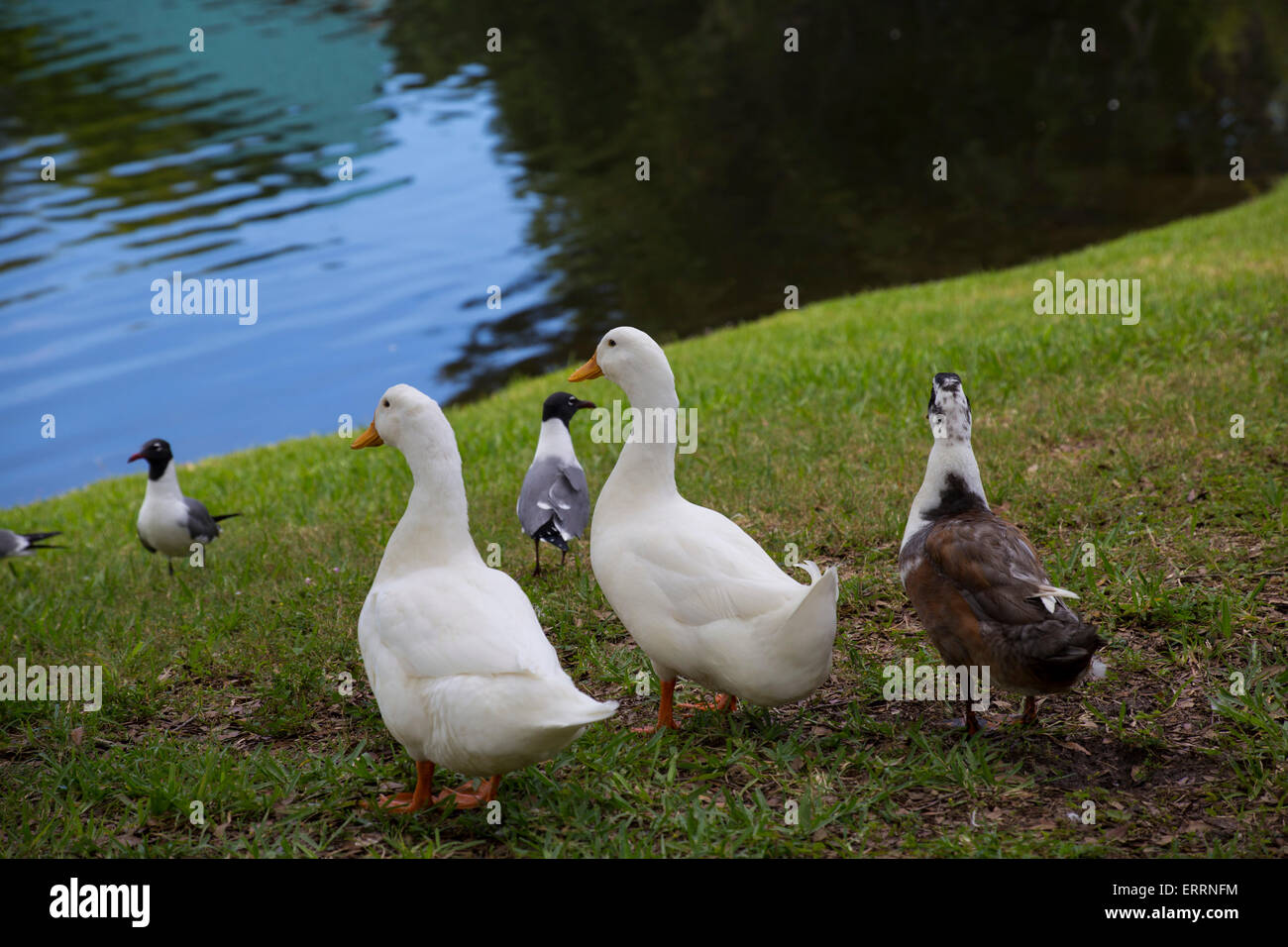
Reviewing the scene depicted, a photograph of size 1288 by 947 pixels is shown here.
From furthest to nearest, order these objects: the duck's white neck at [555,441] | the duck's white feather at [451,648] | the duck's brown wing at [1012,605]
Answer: the duck's white neck at [555,441] < the duck's brown wing at [1012,605] < the duck's white feather at [451,648]

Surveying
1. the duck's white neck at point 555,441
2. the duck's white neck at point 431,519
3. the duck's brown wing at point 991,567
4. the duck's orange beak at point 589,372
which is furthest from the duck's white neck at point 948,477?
the duck's white neck at point 555,441

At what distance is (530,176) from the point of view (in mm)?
21047

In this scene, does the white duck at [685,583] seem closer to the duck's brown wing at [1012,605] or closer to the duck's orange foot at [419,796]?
the duck's brown wing at [1012,605]

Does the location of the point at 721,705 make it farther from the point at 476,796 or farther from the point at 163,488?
the point at 163,488

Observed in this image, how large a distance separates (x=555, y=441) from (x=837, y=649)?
2354 millimetres

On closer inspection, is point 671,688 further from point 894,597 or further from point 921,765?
point 894,597

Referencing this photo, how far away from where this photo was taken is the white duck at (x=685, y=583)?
354 cm

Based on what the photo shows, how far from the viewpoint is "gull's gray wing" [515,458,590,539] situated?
218 inches

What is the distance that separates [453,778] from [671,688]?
2.78 ft

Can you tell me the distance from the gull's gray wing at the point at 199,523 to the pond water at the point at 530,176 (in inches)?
209

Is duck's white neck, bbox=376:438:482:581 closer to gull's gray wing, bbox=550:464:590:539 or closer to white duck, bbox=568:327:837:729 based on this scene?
white duck, bbox=568:327:837:729

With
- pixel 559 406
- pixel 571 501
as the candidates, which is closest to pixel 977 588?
pixel 571 501

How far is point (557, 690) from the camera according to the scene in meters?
3.08

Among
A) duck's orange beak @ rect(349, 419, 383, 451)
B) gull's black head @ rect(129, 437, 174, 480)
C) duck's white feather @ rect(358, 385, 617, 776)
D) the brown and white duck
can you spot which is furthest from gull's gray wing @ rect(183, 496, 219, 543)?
the brown and white duck
